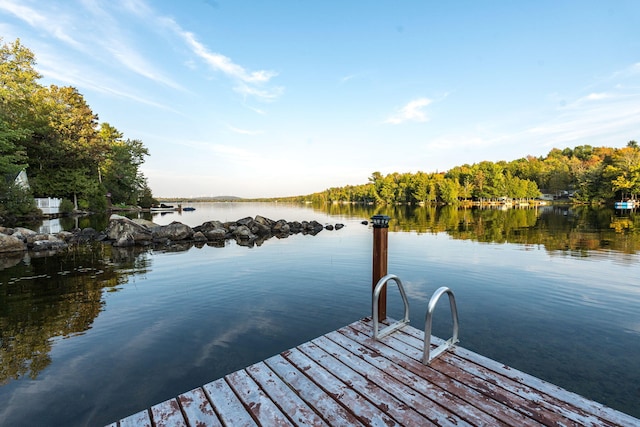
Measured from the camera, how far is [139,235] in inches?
816

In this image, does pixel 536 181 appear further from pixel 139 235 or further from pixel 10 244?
pixel 10 244

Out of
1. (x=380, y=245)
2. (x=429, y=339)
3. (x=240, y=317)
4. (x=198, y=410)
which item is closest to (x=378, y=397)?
(x=429, y=339)

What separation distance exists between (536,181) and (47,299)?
14561 centimetres

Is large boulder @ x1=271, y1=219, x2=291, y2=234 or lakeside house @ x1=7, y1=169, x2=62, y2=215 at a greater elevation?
lakeside house @ x1=7, y1=169, x2=62, y2=215

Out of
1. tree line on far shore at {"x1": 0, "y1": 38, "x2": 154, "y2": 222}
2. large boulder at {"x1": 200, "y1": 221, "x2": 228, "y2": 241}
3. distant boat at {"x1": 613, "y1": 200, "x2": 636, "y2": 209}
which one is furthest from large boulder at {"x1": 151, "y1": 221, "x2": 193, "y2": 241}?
distant boat at {"x1": 613, "y1": 200, "x2": 636, "y2": 209}

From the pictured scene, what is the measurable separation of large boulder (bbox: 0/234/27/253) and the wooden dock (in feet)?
64.2

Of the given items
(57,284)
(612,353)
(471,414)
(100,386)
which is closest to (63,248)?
(57,284)

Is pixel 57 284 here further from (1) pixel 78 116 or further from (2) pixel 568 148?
(2) pixel 568 148

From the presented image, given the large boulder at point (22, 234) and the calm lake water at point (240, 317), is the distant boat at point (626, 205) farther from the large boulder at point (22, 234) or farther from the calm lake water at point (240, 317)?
the large boulder at point (22, 234)

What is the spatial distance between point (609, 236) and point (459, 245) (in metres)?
13.1

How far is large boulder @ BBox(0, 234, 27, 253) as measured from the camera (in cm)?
1608

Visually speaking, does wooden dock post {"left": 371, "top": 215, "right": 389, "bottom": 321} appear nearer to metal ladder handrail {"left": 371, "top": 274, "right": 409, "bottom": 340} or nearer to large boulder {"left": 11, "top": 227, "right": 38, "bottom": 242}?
metal ladder handrail {"left": 371, "top": 274, "right": 409, "bottom": 340}

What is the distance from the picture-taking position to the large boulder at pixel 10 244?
52.7 ft

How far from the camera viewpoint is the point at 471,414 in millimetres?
3113
